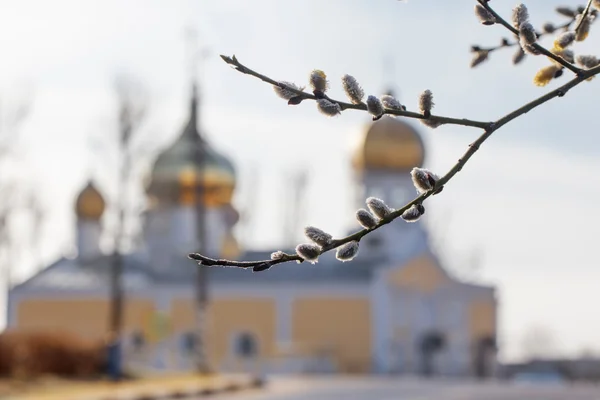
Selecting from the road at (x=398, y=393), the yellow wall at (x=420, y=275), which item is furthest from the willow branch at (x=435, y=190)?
the yellow wall at (x=420, y=275)

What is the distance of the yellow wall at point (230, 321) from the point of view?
5228cm

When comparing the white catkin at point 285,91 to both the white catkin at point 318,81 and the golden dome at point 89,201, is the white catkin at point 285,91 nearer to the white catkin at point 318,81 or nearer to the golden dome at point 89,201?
the white catkin at point 318,81

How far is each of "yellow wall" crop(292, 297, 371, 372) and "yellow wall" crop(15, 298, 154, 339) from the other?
592 cm

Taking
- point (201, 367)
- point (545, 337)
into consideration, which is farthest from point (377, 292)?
point (545, 337)

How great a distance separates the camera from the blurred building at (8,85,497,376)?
51.0 meters

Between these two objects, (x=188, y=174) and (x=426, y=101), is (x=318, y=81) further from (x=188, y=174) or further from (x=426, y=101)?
(x=188, y=174)

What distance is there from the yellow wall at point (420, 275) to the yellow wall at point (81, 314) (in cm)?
893

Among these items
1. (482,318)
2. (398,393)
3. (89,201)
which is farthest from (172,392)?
(482,318)

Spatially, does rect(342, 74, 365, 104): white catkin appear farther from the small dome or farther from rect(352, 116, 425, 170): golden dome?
the small dome

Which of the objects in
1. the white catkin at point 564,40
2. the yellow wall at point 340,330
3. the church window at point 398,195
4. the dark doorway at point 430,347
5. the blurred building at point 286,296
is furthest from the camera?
the dark doorway at point 430,347

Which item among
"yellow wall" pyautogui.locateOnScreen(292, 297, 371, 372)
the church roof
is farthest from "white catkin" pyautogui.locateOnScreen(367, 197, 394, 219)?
the church roof

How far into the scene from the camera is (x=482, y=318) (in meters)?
55.8

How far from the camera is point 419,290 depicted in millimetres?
54375

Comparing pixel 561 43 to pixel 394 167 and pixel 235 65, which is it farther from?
pixel 394 167
